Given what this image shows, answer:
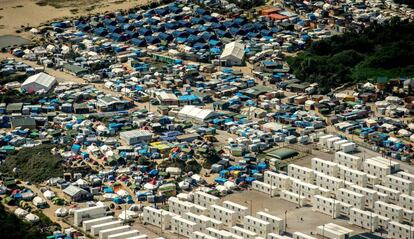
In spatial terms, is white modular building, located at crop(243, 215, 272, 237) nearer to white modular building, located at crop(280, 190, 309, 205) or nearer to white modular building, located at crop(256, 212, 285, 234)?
white modular building, located at crop(256, 212, 285, 234)

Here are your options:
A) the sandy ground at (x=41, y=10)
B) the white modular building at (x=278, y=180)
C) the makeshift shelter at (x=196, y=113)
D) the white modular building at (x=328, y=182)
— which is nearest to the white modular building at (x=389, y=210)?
the white modular building at (x=328, y=182)

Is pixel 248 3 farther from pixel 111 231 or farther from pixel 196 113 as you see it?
pixel 111 231

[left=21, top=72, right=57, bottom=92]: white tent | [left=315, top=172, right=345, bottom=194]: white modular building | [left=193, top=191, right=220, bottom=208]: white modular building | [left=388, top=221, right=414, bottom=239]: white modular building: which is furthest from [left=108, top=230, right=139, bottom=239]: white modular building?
[left=21, top=72, right=57, bottom=92]: white tent

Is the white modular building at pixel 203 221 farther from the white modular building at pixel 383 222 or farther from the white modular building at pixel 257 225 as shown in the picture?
the white modular building at pixel 383 222

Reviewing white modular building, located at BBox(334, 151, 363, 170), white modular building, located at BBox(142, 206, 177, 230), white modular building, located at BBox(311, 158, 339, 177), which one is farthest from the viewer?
white modular building, located at BBox(334, 151, 363, 170)

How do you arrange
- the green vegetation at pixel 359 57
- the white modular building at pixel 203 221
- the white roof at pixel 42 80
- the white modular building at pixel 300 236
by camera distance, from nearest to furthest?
1. the white modular building at pixel 300 236
2. the white modular building at pixel 203 221
3. the white roof at pixel 42 80
4. the green vegetation at pixel 359 57

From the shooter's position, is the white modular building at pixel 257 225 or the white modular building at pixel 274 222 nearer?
the white modular building at pixel 257 225
